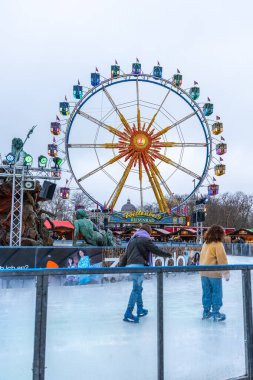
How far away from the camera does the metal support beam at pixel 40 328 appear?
8.23 ft

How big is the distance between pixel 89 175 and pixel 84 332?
73.7 ft

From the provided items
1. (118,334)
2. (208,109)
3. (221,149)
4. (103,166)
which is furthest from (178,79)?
(118,334)

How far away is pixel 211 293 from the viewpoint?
3330mm

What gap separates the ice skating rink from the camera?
2.56 metres

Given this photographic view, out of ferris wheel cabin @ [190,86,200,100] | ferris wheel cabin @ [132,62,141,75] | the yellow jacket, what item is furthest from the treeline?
the yellow jacket

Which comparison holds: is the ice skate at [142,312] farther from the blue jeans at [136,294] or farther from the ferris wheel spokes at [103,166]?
the ferris wheel spokes at [103,166]

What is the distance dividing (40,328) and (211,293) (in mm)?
1386

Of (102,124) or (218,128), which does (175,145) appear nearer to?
(218,128)

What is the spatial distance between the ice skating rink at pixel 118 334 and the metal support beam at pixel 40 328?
1.3 inches

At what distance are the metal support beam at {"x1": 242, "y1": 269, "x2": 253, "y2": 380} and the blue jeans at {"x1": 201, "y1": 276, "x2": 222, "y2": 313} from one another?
0.62 ft

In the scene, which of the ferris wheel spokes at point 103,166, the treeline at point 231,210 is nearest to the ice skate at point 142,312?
the ferris wheel spokes at point 103,166

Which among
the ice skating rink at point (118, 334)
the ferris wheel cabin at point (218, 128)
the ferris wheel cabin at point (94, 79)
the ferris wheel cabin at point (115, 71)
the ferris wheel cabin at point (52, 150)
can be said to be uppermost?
the ferris wheel cabin at point (115, 71)

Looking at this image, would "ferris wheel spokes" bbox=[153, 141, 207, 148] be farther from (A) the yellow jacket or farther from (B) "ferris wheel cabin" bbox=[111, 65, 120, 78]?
(A) the yellow jacket

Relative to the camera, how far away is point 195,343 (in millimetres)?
3119
